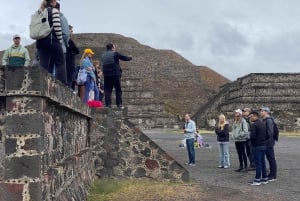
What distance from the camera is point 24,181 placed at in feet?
15.3

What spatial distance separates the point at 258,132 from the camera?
1048cm

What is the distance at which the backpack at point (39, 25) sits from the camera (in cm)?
649

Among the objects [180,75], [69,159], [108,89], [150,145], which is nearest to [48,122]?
[69,159]

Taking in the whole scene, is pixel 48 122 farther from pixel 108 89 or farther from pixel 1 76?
pixel 108 89

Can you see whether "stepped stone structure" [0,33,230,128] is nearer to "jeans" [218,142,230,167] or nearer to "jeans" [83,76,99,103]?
"jeans" [218,142,230,167]

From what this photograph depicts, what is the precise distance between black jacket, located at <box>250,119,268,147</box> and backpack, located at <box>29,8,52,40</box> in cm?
558

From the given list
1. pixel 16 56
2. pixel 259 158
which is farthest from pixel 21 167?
pixel 259 158

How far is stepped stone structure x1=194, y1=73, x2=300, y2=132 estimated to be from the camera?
30.8 m

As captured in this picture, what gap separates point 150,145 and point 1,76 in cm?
588

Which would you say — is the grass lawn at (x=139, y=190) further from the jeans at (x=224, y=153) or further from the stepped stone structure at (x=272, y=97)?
the stepped stone structure at (x=272, y=97)

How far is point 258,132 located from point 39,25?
5.81m

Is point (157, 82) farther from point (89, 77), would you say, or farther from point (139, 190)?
point (139, 190)

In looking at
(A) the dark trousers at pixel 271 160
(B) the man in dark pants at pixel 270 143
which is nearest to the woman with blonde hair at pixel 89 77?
(B) the man in dark pants at pixel 270 143

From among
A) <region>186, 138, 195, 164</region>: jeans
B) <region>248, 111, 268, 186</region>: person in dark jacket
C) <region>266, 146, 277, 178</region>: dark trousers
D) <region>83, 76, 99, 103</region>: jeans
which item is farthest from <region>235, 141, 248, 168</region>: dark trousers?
<region>83, 76, 99, 103</region>: jeans
